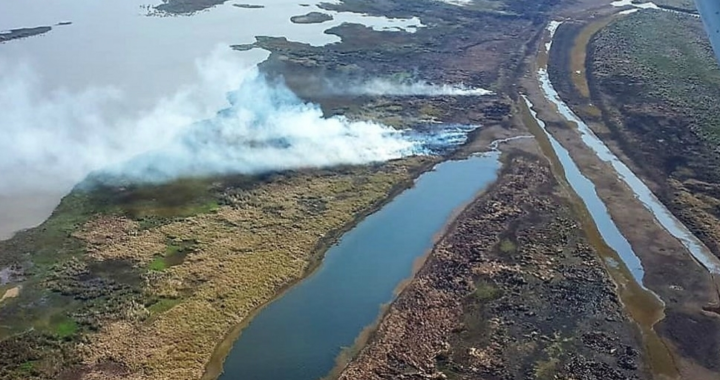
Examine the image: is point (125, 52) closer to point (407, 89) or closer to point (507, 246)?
point (407, 89)

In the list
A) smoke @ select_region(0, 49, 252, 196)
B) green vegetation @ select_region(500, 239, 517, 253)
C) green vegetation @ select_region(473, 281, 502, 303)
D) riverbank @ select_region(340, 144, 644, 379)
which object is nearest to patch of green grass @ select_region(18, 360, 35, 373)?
riverbank @ select_region(340, 144, 644, 379)

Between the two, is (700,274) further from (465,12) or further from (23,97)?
(465,12)

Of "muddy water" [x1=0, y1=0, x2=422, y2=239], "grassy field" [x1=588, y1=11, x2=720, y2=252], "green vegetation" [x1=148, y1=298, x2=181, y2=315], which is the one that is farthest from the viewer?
"muddy water" [x1=0, y1=0, x2=422, y2=239]

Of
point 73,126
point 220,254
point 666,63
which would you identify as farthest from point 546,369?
point 666,63

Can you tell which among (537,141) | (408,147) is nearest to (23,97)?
(408,147)

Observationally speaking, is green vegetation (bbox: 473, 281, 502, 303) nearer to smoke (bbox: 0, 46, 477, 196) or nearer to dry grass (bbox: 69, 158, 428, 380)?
dry grass (bbox: 69, 158, 428, 380)

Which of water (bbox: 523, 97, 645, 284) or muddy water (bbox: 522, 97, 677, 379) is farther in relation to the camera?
water (bbox: 523, 97, 645, 284)
